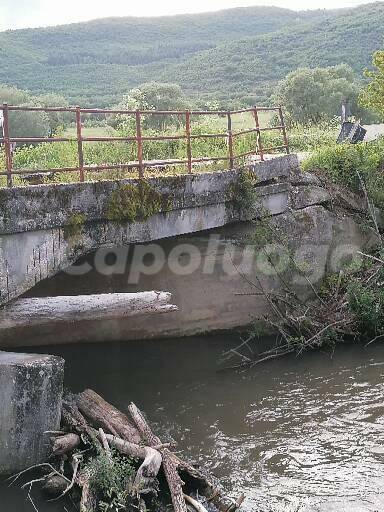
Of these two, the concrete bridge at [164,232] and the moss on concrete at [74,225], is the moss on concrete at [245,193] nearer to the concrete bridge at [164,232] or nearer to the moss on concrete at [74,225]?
the concrete bridge at [164,232]

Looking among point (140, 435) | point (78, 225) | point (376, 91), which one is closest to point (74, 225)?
point (78, 225)

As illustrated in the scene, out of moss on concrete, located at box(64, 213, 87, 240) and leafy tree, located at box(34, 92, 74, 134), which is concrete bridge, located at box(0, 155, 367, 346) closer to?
moss on concrete, located at box(64, 213, 87, 240)

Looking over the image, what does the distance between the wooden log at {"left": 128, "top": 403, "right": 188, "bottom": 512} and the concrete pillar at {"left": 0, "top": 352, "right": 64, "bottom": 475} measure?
1.20 m

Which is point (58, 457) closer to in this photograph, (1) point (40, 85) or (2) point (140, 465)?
(2) point (140, 465)

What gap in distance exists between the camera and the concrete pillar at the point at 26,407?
A: 9109 mm

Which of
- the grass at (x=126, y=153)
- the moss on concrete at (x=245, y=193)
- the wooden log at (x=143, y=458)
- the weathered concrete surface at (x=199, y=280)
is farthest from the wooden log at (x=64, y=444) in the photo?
the moss on concrete at (x=245, y=193)

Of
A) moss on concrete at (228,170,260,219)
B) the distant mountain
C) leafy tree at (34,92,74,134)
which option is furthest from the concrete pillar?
the distant mountain

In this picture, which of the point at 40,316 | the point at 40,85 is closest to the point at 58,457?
the point at 40,316

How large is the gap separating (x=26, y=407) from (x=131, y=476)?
5.17ft

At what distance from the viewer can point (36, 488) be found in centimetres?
913

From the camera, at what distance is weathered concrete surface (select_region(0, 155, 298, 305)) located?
33.0 ft

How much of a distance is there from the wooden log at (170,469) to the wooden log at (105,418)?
0.34ft

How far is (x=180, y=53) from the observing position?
8550cm

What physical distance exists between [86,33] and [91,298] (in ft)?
278
